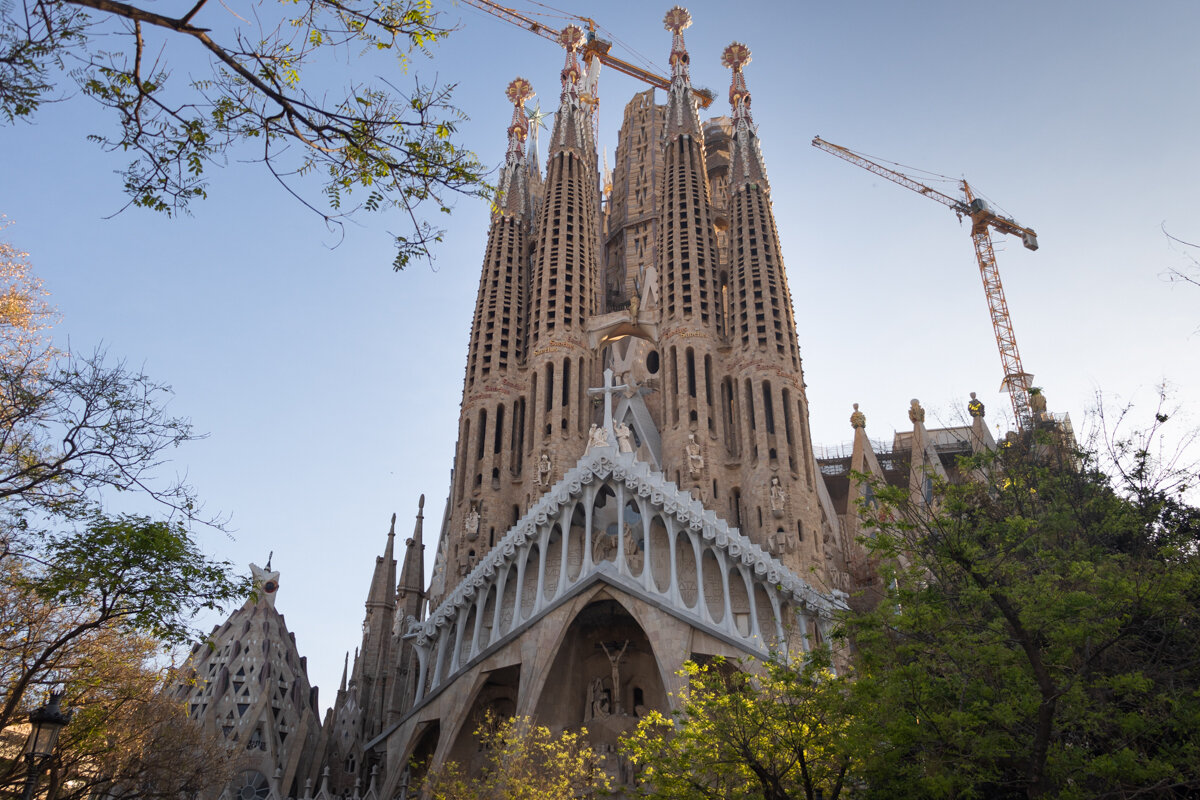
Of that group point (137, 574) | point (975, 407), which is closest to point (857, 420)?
point (975, 407)

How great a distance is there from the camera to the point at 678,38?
149ft

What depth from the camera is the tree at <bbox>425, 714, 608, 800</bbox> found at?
62.5 feet

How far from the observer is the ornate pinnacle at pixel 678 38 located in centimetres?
4331

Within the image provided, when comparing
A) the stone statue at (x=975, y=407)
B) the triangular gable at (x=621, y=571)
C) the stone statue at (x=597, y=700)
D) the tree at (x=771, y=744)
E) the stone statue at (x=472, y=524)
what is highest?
the stone statue at (x=975, y=407)

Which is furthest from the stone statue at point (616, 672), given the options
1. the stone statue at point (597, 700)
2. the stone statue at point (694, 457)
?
the stone statue at point (694, 457)

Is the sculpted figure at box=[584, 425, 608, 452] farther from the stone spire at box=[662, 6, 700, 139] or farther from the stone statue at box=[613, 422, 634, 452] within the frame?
the stone spire at box=[662, 6, 700, 139]

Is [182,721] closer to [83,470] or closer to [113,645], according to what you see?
[113,645]

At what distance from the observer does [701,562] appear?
26.6 metres

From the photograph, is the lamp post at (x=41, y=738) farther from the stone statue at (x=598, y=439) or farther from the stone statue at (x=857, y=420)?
the stone statue at (x=857, y=420)

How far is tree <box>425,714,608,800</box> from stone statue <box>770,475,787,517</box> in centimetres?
962

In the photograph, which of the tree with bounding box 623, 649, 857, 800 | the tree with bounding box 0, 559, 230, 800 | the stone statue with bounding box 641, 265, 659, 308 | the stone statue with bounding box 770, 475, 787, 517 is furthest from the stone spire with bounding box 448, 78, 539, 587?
the tree with bounding box 623, 649, 857, 800

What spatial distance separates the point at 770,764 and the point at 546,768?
8.63 metres

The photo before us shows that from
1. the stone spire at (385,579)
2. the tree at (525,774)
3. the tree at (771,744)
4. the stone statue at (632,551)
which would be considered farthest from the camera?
the stone spire at (385,579)

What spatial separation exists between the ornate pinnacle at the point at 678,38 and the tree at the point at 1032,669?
106 feet
